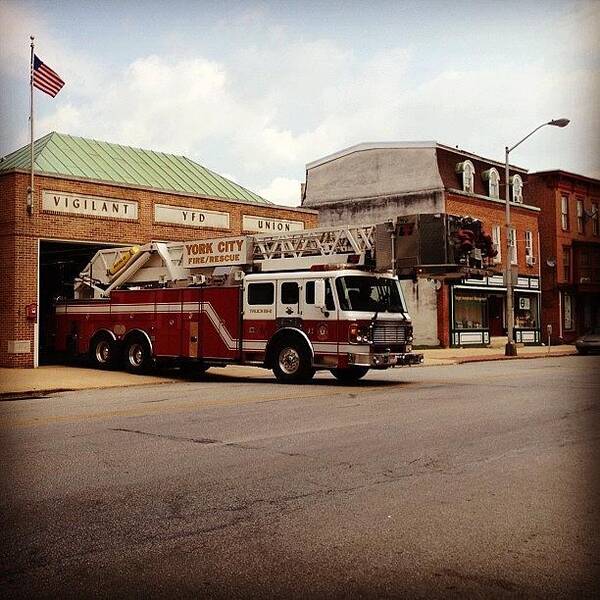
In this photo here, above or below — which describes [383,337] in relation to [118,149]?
A: below

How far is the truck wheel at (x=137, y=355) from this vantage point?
64.6 ft

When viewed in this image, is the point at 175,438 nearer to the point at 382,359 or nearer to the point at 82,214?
the point at 382,359

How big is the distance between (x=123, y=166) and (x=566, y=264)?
2786 cm

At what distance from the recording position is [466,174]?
39.1 m

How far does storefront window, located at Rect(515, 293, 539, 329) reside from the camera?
41.8 m

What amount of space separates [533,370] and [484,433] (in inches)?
475

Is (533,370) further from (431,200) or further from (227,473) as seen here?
(431,200)

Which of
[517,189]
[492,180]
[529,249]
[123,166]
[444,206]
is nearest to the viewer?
[123,166]

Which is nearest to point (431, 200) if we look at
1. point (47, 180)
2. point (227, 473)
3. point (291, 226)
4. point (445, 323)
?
point (445, 323)

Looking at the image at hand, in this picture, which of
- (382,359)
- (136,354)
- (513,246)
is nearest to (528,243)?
(513,246)

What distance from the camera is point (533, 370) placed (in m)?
20.7

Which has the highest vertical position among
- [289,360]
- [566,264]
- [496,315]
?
[566,264]

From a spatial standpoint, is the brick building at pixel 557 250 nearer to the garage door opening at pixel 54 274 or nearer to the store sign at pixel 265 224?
the store sign at pixel 265 224

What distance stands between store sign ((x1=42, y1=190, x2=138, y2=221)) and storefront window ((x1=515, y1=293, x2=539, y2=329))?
24.9 meters
